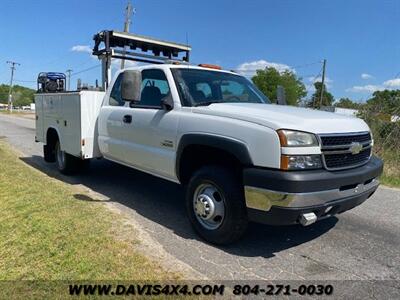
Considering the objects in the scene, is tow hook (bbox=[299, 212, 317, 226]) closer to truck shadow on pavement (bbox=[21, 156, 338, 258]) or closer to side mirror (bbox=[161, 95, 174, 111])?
truck shadow on pavement (bbox=[21, 156, 338, 258])

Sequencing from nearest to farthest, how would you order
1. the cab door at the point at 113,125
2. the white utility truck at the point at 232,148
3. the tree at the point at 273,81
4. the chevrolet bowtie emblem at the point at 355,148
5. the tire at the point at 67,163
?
the white utility truck at the point at 232,148 → the chevrolet bowtie emblem at the point at 355,148 → the cab door at the point at 113,125 → the tire at the point at 67,163 → the tree at the point at 273,81

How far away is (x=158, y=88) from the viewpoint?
5.22 m

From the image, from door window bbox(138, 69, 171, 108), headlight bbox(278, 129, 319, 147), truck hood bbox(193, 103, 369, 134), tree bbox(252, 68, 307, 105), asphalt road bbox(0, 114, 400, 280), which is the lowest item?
asphalt road bbox(0, 114, 400, 280)

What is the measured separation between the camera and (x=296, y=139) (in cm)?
360

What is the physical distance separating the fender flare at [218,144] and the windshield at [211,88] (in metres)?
0.50

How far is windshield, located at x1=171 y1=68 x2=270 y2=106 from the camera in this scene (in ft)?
15.8

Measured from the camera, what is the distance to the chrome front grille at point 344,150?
3737 millimetres

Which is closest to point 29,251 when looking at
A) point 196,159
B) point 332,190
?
point 196,159

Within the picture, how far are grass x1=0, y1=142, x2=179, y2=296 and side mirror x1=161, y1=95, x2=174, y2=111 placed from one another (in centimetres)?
154

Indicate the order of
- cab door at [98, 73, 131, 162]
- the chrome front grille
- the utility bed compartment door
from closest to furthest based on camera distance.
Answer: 1. the chrome front grille
2. cab door at [98, 73, 131, 162]
3. the utility bed compartment door

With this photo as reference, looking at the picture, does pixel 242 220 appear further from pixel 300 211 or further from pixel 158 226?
pixel 158 226

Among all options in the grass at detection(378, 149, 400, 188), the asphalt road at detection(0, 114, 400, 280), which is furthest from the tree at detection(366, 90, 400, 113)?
the asphalt road at detection(0, 114, 400, 280)

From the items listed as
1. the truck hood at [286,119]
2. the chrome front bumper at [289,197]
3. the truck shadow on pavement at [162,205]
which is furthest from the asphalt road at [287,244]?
the truck hood at [286,119]

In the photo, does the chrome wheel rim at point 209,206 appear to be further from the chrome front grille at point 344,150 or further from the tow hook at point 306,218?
the chrome front grille at point 344,150
